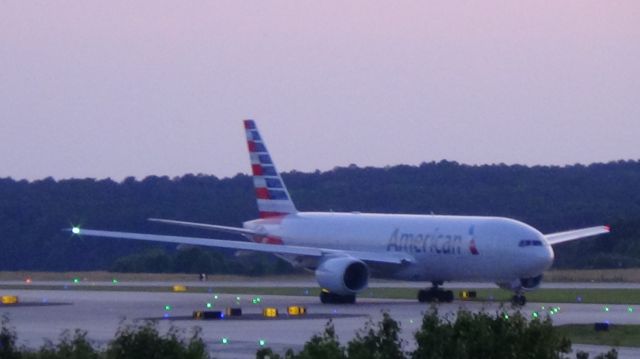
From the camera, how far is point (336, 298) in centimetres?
4469

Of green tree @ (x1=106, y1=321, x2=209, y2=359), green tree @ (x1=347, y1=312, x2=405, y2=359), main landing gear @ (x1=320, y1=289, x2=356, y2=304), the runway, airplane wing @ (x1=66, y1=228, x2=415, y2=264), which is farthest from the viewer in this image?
airplane wing @ (x1=66, y1=228, x2=415, y2=264)

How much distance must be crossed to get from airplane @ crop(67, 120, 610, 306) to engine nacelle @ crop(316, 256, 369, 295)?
3cm

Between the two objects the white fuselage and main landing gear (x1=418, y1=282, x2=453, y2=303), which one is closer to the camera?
the white fuselage

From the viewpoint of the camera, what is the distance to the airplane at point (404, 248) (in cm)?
4419

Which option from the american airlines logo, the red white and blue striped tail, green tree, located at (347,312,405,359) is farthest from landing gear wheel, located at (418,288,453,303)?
green tree, located at (347,312,405,359)

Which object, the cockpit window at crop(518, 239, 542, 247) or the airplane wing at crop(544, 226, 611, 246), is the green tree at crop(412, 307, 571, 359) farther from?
the airplane wing at crop(544, 226, 611, 246)

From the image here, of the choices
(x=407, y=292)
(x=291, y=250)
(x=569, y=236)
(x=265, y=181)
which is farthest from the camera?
(x=265, y=181)

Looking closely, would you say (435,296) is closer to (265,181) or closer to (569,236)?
(569,236)

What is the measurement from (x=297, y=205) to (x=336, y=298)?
71.2m

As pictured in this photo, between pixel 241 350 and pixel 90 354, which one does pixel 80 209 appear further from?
pixel 90 354

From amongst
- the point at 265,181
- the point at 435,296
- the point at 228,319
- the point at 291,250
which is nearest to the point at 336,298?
the point at 435,296

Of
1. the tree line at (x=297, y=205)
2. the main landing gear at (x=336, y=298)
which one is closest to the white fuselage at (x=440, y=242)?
the main landing gear at (x=336, y=298)

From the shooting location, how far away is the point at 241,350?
26.3 metres

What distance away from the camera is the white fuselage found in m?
44.0
